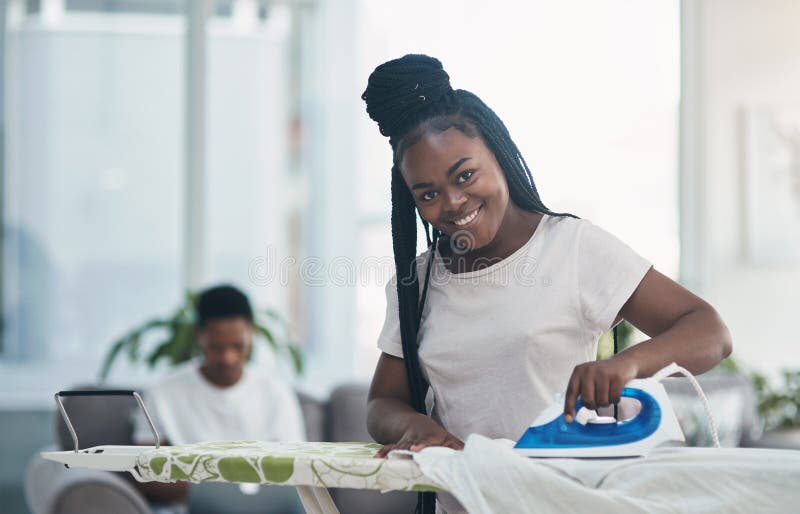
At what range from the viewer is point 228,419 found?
2.84m

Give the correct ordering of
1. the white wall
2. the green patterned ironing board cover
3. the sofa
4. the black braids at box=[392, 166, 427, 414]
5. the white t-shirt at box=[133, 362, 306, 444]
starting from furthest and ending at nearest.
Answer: the white wall → the white t-shirt at box=[133, 362, 306, 444] → the sofa → the black braids at box=[392, 166, 427, 414] → the green patterned ironing board cover

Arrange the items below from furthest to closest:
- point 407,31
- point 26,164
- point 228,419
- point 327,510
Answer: point 407,31 → point 26,164 → point 228,419 → point 327,510

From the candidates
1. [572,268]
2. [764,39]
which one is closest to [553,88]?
[764,39]

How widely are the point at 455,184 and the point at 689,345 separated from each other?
1.16 ft

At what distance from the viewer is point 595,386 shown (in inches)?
41.2

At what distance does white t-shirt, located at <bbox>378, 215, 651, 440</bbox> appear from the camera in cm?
123

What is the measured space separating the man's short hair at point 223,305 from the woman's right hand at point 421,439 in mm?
1753

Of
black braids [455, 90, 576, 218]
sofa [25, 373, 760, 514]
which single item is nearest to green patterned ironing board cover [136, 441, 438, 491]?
black braids [455, 90, 576, 218]

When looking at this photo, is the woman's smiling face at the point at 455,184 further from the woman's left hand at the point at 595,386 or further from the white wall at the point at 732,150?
the white wall at the point at 732,150

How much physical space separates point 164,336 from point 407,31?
65.2 inches

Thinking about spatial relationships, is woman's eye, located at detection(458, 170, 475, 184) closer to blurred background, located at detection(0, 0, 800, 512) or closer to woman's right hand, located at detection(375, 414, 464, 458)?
woman's right hand, located at detection(375, 414, 464, 458)

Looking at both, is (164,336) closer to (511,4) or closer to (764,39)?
(511,4)

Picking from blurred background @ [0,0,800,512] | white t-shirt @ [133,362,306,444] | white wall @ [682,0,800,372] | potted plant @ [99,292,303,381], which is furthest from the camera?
white wall @ [682,0,800,372]

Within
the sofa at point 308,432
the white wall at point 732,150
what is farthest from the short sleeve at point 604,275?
the white wall at point 732,150
